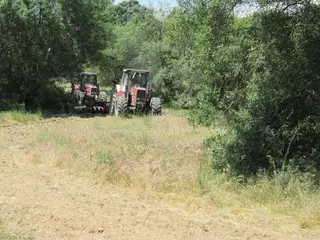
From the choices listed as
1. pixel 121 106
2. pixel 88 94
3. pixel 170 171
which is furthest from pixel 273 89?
pixel 88 94

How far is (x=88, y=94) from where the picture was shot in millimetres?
24938

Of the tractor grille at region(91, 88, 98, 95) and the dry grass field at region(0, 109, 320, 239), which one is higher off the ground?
the tractor grille at region(91, 88, 98, 95)

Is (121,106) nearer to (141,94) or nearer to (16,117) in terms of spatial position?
(141,94)

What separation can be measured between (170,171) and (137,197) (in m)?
1.33

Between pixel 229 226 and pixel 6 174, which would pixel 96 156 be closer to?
pixel 6 174

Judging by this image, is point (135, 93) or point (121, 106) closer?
point (121, 106)

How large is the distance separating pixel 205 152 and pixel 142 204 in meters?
3.74

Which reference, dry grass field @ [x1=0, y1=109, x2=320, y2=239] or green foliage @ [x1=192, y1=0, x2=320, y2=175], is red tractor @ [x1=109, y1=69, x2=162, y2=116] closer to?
dry grass field @ [x1=0, y1=109, x2=320, y2=239]

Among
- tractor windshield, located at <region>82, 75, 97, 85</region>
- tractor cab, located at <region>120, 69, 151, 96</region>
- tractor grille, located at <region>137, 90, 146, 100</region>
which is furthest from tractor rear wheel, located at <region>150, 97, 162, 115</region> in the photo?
tractor windshield, located at <region>82, 75, 97, 85</region>

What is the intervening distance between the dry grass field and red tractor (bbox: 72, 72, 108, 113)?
12.8 meters

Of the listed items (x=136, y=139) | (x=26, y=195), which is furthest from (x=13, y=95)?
(x=26, y=195)

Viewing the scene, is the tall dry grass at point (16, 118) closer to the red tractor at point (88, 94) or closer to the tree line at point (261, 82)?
the red tractor at point (88, 94)

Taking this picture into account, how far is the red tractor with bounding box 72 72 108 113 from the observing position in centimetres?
2492

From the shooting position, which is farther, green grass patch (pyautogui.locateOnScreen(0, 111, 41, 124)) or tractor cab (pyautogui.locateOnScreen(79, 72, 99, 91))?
tractor cab (pyautogui.locateOnScreen(79, 72, 99, 91))
